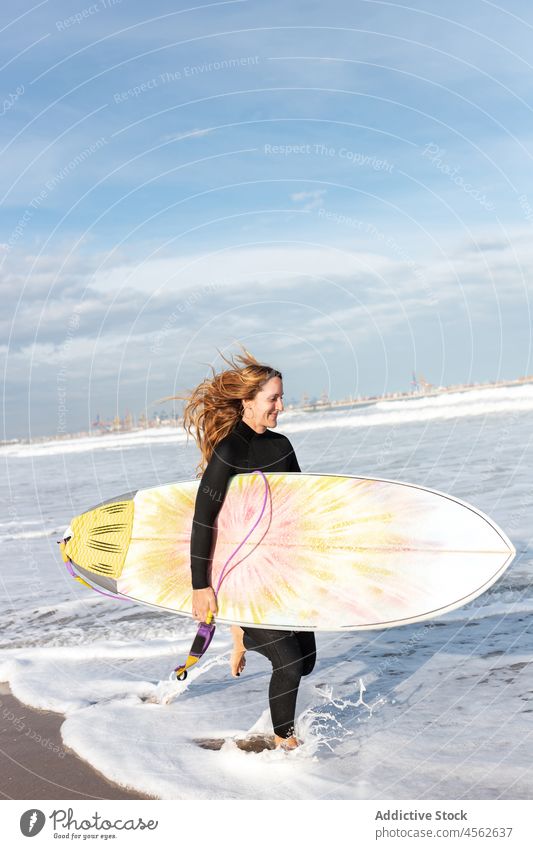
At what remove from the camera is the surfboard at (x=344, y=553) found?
355 cm

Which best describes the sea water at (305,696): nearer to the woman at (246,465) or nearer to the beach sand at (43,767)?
the beach sand at (43,767)

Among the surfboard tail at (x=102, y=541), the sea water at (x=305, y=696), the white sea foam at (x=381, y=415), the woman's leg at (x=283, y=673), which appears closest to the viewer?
the sea water at (x=305, y=696)

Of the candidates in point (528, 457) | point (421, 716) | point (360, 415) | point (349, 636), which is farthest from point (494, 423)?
point (421, 716)

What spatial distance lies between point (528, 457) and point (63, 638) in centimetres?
815

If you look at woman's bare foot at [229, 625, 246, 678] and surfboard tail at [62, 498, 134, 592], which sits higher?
surfboard tail at [62, 498, 134, 592]

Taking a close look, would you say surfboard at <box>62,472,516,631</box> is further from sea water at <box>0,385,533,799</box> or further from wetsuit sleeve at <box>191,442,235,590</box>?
sea water at <box>0,385,533,799</box>

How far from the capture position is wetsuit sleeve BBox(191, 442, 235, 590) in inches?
133

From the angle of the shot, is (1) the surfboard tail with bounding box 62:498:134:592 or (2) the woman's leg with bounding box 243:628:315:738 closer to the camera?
(2) the woman's leg with bounding box 243:628:315:738

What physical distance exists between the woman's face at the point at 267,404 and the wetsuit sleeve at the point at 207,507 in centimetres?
21

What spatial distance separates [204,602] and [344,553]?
29.2 inches

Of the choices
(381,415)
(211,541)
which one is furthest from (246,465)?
(381,415)

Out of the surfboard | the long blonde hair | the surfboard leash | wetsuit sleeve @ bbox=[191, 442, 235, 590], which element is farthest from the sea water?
the long blonde hair

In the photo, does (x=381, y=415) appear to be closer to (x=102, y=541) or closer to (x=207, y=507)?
(x=102, y=541)

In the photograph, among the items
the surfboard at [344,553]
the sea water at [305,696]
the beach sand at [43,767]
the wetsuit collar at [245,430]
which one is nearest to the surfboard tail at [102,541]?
the surfboard at [344,553]
